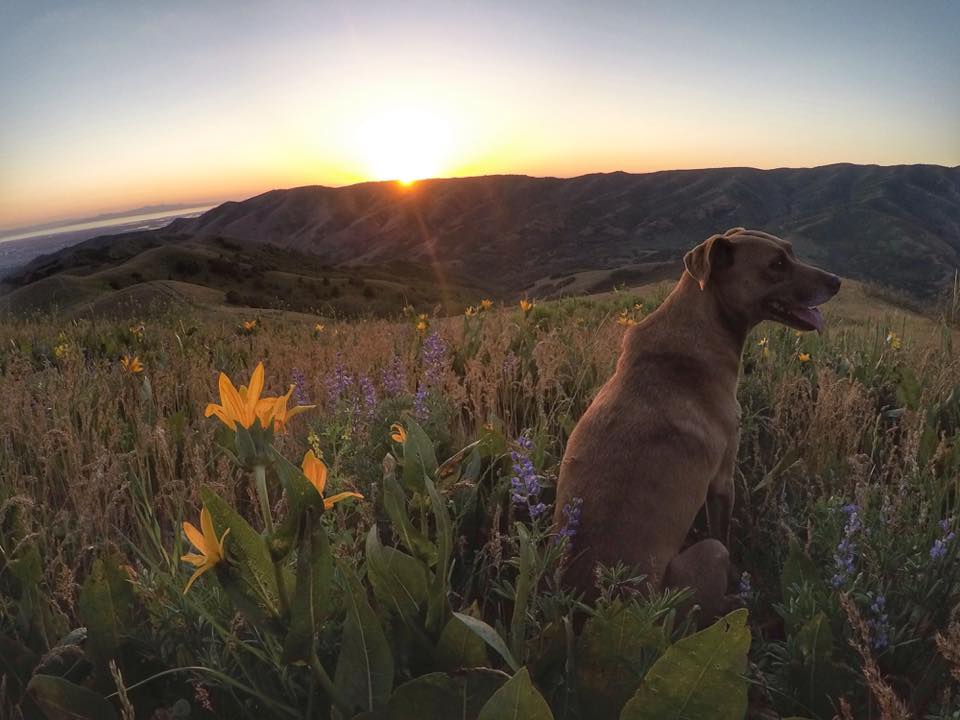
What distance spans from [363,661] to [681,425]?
1.56m

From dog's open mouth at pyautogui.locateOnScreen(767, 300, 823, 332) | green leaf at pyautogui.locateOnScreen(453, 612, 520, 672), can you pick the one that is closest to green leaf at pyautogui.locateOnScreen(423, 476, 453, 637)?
green leaf at pyautogui.locateOnScreen(453, 612, 520, 672)

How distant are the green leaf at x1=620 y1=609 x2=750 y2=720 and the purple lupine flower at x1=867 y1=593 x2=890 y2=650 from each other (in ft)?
2.12

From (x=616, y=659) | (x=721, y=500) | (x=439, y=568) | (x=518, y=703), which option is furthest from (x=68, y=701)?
(x=721, y=500)

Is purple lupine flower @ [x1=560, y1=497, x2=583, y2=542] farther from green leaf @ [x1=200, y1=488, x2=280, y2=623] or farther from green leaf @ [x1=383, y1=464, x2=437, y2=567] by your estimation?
green leaf @ [x1=200, y1=488, x2=280, y2=623]

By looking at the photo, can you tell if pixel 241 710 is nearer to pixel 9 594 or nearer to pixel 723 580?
pixel 9 594

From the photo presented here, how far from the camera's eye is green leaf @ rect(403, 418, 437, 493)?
1.75 meters

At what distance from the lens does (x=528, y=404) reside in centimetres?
389

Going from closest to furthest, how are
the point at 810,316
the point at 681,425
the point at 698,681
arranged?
the point at 698,681
the point at 681,425
the point at 810,316

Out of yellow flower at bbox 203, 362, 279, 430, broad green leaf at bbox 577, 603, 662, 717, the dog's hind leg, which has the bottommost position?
the dog's hind leg

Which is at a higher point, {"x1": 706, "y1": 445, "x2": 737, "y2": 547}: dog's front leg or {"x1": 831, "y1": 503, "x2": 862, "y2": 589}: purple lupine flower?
{"x1": 831, "y1": 503, "x2": 862, "y2": 589}: purple lupine flower

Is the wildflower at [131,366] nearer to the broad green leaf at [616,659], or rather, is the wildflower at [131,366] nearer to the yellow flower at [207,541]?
the yellow flower at [207,541]

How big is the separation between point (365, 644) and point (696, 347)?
202 cm

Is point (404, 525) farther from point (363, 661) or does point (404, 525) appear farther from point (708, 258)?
point (708, 258)

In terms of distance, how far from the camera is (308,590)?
1.19 meters
